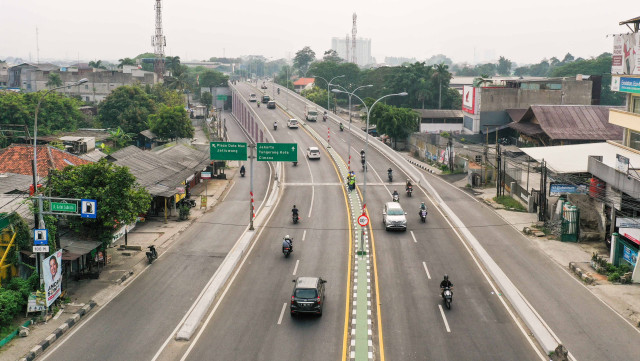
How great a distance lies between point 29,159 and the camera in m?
51.1

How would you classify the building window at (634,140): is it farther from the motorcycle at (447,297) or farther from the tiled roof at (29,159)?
the tiled roof at (29,159)

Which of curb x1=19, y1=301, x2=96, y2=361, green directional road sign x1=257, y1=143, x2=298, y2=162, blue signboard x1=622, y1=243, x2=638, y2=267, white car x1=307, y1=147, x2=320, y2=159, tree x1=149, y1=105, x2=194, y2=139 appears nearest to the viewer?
curb x1=19, y1=301, x2=96, y2=361

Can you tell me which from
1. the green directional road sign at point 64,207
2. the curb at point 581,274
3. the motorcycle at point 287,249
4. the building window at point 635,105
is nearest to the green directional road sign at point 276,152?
the motorcycle at point 287,249

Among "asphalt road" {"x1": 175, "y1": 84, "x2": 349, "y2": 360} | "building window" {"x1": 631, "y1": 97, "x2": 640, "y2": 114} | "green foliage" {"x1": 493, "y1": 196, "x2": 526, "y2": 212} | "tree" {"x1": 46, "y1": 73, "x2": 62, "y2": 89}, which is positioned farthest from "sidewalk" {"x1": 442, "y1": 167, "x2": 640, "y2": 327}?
"tree" {"x1": 46, "y1": 73, "x2": 62, "y2": 89}

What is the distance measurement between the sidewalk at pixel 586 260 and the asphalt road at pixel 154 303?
20351 millimetres

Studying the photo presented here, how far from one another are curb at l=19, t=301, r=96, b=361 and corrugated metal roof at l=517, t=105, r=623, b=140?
197ft

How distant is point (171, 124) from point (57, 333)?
59595 millimetres

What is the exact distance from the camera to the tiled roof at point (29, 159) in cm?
4886

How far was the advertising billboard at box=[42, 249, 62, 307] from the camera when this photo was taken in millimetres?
24891

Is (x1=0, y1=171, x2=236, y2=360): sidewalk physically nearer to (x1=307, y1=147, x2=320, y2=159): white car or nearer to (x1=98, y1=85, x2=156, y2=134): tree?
(x1=307, y1=147, x2=320, y2=159): white car

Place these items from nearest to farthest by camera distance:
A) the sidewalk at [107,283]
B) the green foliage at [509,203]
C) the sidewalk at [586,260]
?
the sidewalk at [107,283] < the sidewalk at [586,260] < the green foliage at [509,203]

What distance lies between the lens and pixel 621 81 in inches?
1714

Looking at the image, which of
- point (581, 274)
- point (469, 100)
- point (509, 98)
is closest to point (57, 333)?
point (581, 274)

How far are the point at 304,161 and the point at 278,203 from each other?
20340 mm
